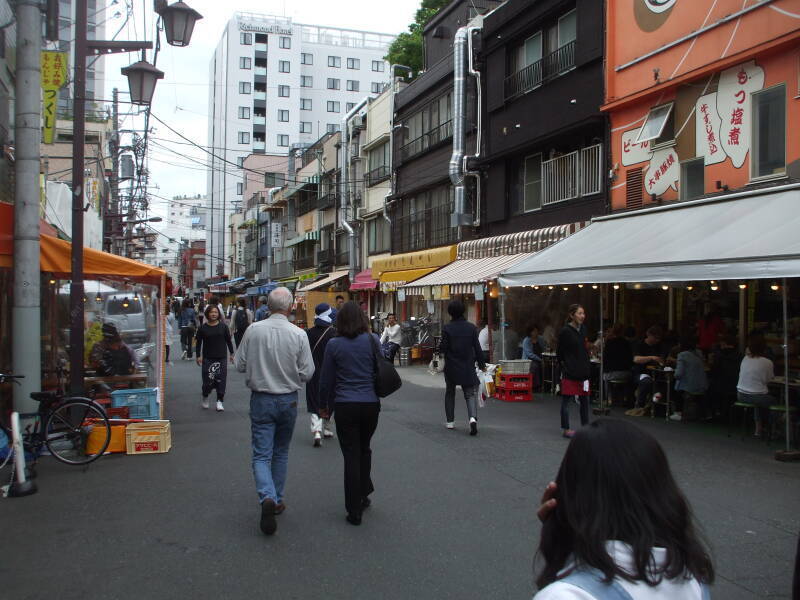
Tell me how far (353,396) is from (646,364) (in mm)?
8110

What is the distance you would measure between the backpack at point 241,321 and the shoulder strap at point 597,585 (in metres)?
17.6

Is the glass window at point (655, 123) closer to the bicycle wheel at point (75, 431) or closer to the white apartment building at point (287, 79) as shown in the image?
the bicycle wheel at point (75, 431)

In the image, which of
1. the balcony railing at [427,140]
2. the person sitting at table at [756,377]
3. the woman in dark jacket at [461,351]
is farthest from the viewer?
the balcony railing at [427,140]

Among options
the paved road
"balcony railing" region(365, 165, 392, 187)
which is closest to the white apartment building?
"balcony railing" region(365, 165, 392, 187)

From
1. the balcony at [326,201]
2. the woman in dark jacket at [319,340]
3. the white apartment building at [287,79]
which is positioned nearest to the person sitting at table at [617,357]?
the woman in dark jacket at [319,340]

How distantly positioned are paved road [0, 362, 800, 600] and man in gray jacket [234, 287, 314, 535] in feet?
1.51

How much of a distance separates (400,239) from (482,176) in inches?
314

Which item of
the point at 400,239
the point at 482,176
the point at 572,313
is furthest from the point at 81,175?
the point at 400,239

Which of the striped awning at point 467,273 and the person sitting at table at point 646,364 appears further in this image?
the striped awning at point 467,273

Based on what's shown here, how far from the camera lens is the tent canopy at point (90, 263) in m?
9.31

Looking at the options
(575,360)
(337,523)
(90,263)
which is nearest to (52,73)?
(90,263)

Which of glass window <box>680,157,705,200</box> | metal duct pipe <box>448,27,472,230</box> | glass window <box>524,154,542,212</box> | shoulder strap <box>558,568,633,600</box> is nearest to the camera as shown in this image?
shoulder strap <box>558,568,633,600</box>

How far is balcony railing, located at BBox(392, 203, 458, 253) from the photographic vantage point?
25.0m

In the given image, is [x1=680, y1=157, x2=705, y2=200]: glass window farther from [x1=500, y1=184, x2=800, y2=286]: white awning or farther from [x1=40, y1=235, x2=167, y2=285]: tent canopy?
[x1=40, y1=235, x2=167, y2=285]: tent canopy
